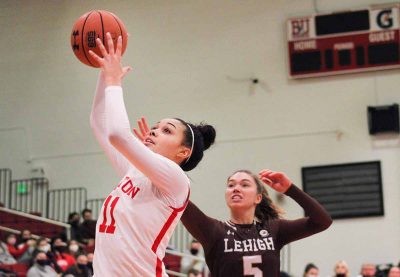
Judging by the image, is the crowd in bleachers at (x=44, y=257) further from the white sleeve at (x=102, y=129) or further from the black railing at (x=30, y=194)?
the white sleeve at (x=102, y=129)

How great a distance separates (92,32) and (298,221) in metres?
2.03

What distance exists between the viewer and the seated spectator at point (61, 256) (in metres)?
12.6

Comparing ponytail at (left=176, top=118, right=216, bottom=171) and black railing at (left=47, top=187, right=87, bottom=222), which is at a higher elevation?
ponytail at (left=176, top=118, right=216, bottom=171)

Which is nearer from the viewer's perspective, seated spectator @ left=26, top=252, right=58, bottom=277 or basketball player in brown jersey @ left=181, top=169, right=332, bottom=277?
basketball player in brown jersey @ left=181, top=169, right=332, bottom=277

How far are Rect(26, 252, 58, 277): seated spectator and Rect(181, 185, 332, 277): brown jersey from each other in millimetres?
7237

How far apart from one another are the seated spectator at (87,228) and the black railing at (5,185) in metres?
2.85

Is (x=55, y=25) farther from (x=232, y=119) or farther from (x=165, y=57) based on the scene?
(x=232, y=119)

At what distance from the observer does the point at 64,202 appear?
17734 millimetres

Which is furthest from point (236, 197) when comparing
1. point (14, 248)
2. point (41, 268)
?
point (14, 248)

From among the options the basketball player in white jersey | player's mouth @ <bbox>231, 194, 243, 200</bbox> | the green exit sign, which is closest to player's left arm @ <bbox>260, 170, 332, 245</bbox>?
player's mouth @ <bbox>231, 194, 243, 200</bbox>

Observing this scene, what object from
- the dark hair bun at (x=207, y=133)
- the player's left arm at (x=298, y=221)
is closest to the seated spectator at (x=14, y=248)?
the player's left arm at (x=298, y=221)

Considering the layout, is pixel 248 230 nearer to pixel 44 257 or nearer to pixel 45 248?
pixel 44 257

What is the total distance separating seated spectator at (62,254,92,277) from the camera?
1157 cm

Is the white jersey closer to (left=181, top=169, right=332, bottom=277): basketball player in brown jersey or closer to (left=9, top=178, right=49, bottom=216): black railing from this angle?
(left=181, top=169, right=332, bottom=277): basketball player in brown jersey
